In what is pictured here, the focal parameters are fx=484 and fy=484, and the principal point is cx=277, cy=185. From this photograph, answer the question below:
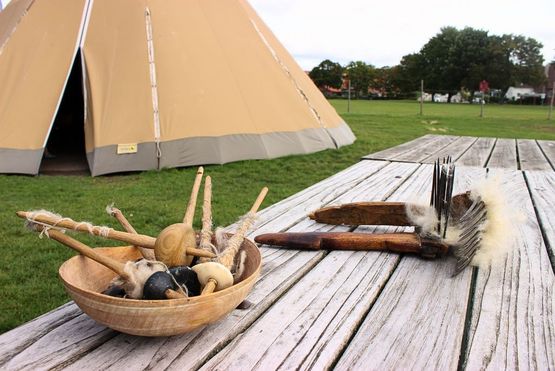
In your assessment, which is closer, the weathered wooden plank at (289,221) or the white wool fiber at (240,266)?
the weathered wooden plank at (289,221)

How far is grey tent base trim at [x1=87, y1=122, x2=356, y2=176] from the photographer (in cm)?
559

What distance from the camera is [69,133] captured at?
745 cm

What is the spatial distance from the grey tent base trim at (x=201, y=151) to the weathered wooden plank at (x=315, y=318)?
15.4 feet

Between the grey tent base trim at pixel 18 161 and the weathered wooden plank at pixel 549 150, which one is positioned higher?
the weathered wooden plank at pixel 549 150

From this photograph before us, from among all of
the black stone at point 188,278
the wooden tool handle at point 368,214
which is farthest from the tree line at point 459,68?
the black stone at point 188,278

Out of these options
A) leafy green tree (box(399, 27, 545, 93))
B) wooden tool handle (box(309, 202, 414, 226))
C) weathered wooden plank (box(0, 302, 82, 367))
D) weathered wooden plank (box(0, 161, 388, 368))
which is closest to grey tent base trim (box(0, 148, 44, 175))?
weathered wooden plank (box(0, 161, 388, 368))

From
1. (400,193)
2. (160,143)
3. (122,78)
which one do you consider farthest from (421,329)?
(122,78)

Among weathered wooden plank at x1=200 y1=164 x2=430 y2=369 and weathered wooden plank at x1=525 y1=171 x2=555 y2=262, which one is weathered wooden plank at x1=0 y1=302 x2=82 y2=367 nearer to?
weathered wooden plank at x1=200 y1=164 x2=430 y2=369

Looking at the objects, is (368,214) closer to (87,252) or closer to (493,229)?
(493,229)

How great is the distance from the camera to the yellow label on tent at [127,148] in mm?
5586

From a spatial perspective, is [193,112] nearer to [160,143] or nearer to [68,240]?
[160,143]

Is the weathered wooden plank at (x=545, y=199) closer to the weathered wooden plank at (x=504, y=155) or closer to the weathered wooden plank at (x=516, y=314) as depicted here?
the weathered wooden plank at (x=516, y=314)

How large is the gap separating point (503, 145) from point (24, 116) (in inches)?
203

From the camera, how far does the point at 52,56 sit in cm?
590
